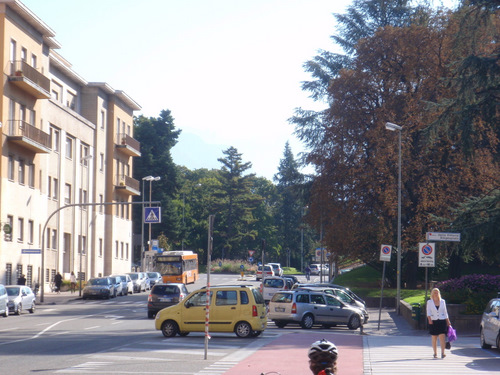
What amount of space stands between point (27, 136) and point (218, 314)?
30.5m

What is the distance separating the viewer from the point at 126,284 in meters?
58.6

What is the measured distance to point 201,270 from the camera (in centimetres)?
11306

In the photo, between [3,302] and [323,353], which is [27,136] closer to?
[3,302]

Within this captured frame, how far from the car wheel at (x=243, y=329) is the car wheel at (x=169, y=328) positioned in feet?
6.31

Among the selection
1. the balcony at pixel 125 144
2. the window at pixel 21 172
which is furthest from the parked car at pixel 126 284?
the balcony at pixel 125 144

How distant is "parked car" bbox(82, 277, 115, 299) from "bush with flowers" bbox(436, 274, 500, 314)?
28152 mm

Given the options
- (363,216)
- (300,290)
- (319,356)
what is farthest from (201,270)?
(319,356)

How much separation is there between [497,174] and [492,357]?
23458 mm

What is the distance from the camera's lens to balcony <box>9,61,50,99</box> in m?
50.6

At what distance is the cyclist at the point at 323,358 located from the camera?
17.7ft

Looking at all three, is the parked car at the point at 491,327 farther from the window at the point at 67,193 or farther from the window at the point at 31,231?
the window at the point at 67,193

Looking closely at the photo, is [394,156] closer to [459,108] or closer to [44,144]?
Answer: [459,108]

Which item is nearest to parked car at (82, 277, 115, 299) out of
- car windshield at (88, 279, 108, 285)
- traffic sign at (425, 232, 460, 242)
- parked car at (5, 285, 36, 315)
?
car windshield at (88, 279, 108, 285)

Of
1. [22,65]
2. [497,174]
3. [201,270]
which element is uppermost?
[22,65]
